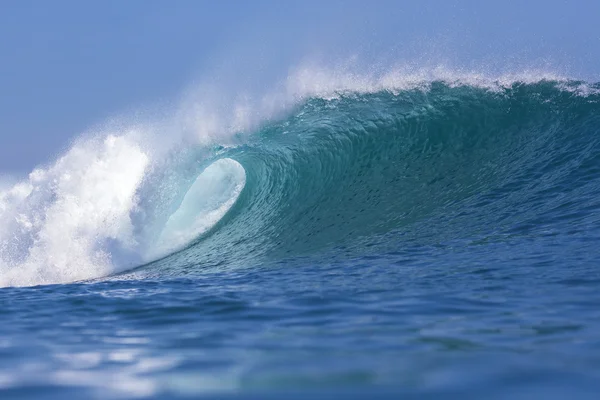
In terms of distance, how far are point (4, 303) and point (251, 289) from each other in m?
2.07

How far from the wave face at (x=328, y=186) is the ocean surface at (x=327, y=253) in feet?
0.15

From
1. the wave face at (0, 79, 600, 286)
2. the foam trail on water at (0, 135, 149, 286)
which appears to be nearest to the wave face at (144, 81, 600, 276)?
the wave face at (0, 79, 600, 286)

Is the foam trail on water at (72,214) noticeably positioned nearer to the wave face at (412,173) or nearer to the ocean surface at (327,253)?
the ocean surface at (327,253)

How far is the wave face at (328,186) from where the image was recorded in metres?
9.02

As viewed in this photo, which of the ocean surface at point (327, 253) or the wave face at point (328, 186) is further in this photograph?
the wave face at point (328, 186)

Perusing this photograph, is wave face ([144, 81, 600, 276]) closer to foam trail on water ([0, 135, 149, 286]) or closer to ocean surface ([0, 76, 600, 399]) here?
ocean surface ([0, 76, 600, 399])

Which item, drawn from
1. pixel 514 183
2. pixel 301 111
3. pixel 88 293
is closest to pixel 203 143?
pixel 301 111

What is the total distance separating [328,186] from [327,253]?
147 inches

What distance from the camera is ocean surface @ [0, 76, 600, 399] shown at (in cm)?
305

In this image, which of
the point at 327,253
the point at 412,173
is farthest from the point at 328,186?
the point at 327,253

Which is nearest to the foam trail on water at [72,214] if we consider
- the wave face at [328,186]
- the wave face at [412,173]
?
the wave face at [328,186]

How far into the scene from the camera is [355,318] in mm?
4184

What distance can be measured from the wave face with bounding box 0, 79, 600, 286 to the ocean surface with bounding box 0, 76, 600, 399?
1.8 inches

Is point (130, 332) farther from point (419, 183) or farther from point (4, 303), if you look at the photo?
point (419, 183)
